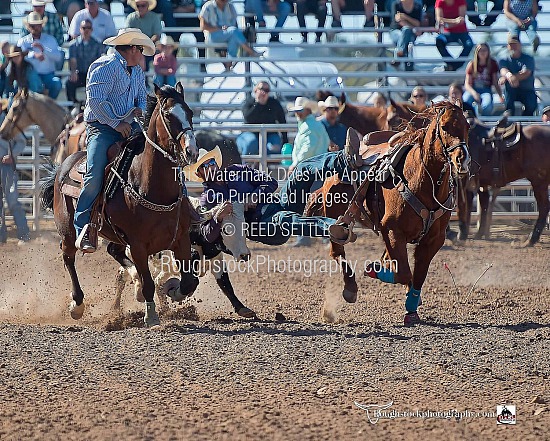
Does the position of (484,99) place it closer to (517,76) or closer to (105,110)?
(517,76)

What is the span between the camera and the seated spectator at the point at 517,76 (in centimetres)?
1509

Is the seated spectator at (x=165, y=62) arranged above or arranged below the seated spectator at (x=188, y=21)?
below

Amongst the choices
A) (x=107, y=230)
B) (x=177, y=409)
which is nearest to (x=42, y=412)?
(x=177, y=409)

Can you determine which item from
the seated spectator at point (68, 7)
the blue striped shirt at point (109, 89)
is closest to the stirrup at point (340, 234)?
the blue striped shirt at point (109, 89)

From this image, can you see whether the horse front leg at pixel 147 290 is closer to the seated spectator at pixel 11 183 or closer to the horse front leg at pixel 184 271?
the horse front leg at pixel 184 271

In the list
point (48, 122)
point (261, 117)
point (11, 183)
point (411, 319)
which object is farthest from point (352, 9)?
point (411, 319)

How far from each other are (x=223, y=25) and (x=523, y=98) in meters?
4.82

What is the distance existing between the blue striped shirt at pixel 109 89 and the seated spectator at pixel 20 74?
6943mm

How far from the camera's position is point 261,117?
1430 centimetres

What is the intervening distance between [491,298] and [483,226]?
472 cm

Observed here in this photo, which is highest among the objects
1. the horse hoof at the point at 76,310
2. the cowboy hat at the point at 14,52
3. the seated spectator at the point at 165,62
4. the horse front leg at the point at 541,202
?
the cowboy hat at the point at 14,52

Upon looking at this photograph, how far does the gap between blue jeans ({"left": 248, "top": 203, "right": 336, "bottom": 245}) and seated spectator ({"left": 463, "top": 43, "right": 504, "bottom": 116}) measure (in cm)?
729

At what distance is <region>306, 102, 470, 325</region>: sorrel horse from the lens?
7211mm

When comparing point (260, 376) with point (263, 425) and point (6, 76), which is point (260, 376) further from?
point (6, 76)
